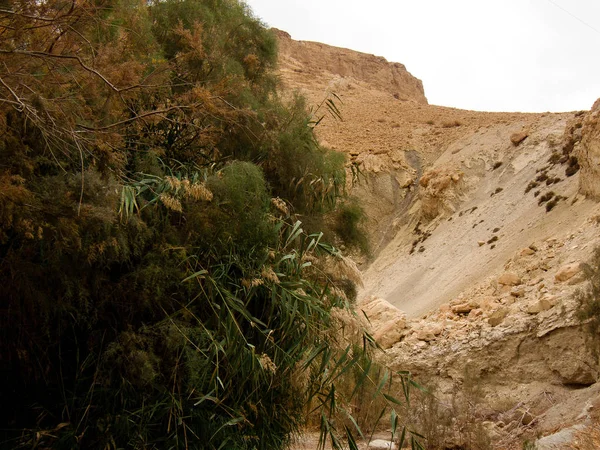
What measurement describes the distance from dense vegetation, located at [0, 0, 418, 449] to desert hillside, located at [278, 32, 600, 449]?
2.89 meters

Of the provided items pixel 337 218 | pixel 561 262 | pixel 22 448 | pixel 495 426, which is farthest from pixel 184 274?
pixel 561 262

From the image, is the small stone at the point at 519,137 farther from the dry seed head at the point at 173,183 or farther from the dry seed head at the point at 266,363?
the dry seed head at the point at 266,363

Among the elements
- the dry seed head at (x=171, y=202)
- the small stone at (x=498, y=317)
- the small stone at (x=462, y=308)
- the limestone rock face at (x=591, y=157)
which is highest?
the limestone rock face at (x=591, y=157)

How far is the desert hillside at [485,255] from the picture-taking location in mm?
13602

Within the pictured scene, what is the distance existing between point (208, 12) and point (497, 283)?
12.0 metres

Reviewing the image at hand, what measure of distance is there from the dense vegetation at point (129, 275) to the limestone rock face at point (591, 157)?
16457 millimetres

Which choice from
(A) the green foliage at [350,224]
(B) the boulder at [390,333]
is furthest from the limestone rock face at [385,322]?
(A) the green foliage at [350,224]

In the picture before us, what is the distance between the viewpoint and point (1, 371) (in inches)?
256

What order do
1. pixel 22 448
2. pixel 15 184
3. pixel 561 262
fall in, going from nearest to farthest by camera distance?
1. pixel 15 184
2. pixel 22 448
3. pixel 561 262

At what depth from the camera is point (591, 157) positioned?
72.5ft

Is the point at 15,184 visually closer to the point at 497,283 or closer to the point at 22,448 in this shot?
the point at 22,448

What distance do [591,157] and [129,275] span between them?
62.6 ft

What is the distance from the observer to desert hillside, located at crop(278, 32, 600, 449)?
13.6 m

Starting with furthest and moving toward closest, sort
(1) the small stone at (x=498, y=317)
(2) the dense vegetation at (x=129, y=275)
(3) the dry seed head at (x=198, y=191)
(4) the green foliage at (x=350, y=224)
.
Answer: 1. (1) the small stone at (x=498, y=317)
2. (4) the green foliage at (x=350, y=224)
3. (3) the dry seed head at (x=198, y=191)
4. (2) the dense vegetation at (x=129, y=275)
